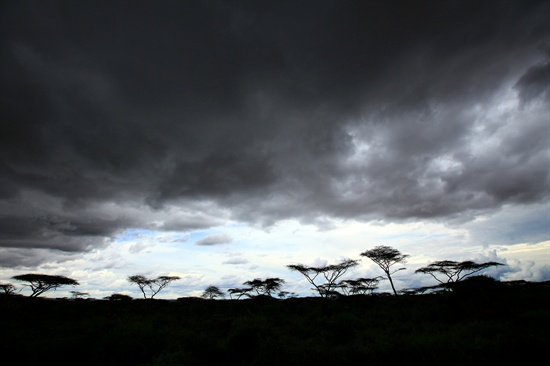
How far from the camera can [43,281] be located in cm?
3919

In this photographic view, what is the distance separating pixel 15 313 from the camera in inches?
1014

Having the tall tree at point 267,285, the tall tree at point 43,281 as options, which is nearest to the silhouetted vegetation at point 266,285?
the tall tree at point 267,285

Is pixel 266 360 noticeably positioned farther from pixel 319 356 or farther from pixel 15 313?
pixel 15 313

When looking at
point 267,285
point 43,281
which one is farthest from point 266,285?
point 43,281

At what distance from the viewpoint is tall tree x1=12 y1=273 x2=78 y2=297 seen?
3784cm

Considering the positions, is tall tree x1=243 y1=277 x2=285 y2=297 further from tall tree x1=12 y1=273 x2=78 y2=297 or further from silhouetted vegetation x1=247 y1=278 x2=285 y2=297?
tall tree x1=12 y1=273 x2=78 y2=297

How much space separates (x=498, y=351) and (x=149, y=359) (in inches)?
521

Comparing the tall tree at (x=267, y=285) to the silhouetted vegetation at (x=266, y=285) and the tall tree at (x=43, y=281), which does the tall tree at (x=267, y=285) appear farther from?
the tall tree at (x=43, y=281)

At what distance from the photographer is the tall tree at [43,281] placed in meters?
37.8

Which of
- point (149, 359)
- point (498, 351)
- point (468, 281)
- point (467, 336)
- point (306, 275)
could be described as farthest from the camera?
point (306, 275)

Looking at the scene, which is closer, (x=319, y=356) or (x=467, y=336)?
(x=319, y=356)

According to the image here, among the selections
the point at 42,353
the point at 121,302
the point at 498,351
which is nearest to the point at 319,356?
the point at 498,351

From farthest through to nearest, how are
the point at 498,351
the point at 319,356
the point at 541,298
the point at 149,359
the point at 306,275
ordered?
the point at 306,275 → the point at 541,298 → the point at 149,359 → the point at 319,356 → the point at 498,351

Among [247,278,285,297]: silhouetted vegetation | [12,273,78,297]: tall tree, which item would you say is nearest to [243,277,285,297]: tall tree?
[247,278,285,297]: silhouetted vegetation
